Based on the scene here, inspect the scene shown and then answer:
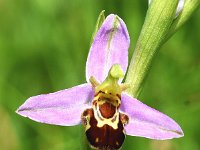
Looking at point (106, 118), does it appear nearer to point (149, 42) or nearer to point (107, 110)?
point (107, 110)

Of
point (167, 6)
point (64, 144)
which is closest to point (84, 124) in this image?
point (167, 6)

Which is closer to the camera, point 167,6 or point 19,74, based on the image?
point 167,6

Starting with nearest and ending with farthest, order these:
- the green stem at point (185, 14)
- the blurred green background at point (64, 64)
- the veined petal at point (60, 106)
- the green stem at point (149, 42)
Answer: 1. the veined petal at point (60, 106)
2. the green stem at point (149, 42)
3. the green stem at point (185, 14)
4. the blurred green background at point (64, 64)

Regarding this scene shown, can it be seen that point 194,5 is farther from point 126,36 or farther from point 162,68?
point 162,68

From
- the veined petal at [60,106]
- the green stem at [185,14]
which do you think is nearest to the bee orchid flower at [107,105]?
the veined petal at [60,106]

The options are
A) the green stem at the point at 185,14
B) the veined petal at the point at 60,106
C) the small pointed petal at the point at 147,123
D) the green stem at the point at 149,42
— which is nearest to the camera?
the veined petal at the point at 60,106

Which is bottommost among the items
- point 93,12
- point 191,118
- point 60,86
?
point 191,118

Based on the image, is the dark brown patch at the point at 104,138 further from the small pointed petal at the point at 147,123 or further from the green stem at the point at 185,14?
the green stem at the point at 185,14

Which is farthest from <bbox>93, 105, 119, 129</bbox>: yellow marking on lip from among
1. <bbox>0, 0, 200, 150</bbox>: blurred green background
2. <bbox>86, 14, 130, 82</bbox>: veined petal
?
<bbox>0, 0, 200, 150</bbox>: blurred green background
